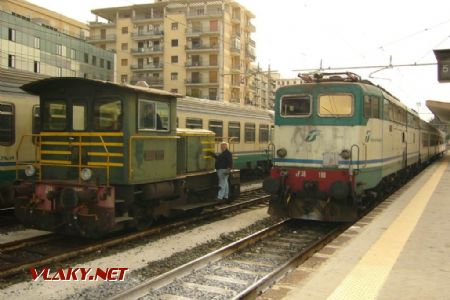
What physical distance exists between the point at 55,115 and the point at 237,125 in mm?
10881

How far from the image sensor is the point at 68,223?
909cm

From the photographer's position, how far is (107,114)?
9.66m

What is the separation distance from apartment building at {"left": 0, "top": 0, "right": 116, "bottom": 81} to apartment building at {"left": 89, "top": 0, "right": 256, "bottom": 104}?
6.73 meters

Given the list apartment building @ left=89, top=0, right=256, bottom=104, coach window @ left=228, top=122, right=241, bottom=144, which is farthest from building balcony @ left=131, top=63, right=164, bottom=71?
coach window @ left=228, top=122, right=241, bottom=144

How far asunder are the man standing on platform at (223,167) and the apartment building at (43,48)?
98.6 ft

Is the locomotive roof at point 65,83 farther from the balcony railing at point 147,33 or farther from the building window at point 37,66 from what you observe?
the balcony railing at point 147,33

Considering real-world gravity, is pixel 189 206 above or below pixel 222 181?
below

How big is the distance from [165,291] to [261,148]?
16.2m

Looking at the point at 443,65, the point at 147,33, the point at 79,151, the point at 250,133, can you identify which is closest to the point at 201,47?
the point at 147,33

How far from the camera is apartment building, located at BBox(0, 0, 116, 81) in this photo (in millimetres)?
49125

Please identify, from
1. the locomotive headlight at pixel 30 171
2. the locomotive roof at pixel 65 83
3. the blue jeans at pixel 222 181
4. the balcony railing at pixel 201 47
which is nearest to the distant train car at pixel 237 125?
the blue jeans at pixel 222 181

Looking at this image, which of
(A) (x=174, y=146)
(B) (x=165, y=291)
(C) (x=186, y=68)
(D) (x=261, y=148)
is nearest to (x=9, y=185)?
(A) (x=174, y=146)

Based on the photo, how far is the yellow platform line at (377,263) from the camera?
5.55 metres

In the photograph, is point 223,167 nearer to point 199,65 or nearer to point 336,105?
point 336,105
